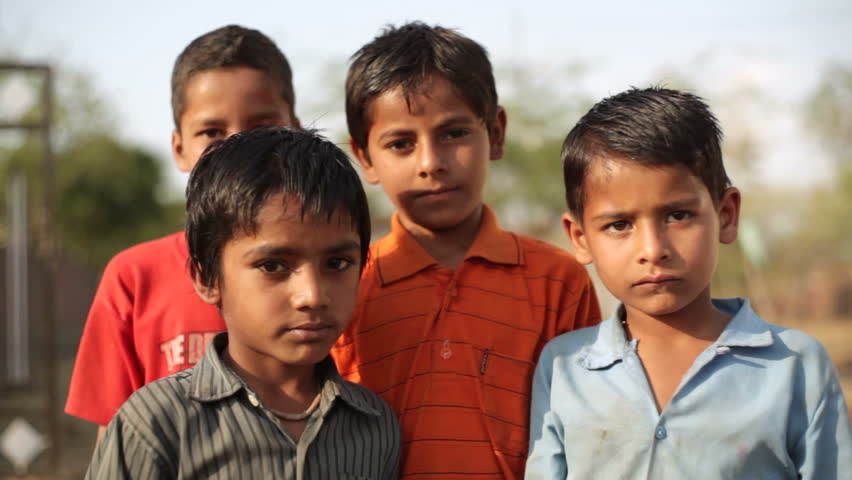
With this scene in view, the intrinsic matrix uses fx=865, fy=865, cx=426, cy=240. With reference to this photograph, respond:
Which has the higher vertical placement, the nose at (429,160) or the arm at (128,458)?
the nose at (429,160)

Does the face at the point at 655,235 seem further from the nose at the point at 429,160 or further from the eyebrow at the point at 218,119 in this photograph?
the eyebrow at the point at 218,119

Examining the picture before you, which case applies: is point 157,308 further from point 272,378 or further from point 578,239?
point 578,239

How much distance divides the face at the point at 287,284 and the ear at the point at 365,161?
670 millimetres

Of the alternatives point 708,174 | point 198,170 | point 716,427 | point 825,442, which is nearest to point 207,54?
point 198,170

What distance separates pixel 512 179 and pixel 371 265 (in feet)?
57.3

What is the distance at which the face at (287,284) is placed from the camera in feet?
6.35

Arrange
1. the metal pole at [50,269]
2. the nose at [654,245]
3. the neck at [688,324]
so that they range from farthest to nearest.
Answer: the metal pole at [50,269] → the neck at [688,324] → the nose at [654,245]

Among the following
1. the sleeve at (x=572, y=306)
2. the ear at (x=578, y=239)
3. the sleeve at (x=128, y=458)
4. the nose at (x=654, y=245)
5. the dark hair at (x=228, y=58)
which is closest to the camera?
the sleeve at (x=128, y=458)

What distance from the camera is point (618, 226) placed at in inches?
83.7

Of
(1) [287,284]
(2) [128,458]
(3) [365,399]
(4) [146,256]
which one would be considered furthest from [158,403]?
(4) [146,256]

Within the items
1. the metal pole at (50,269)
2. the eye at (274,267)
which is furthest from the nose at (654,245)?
the metal pole at (50,269)

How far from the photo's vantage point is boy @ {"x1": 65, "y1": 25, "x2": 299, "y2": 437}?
2.43 m

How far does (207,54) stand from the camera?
8.98ft

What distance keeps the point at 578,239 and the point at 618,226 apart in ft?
0.61
